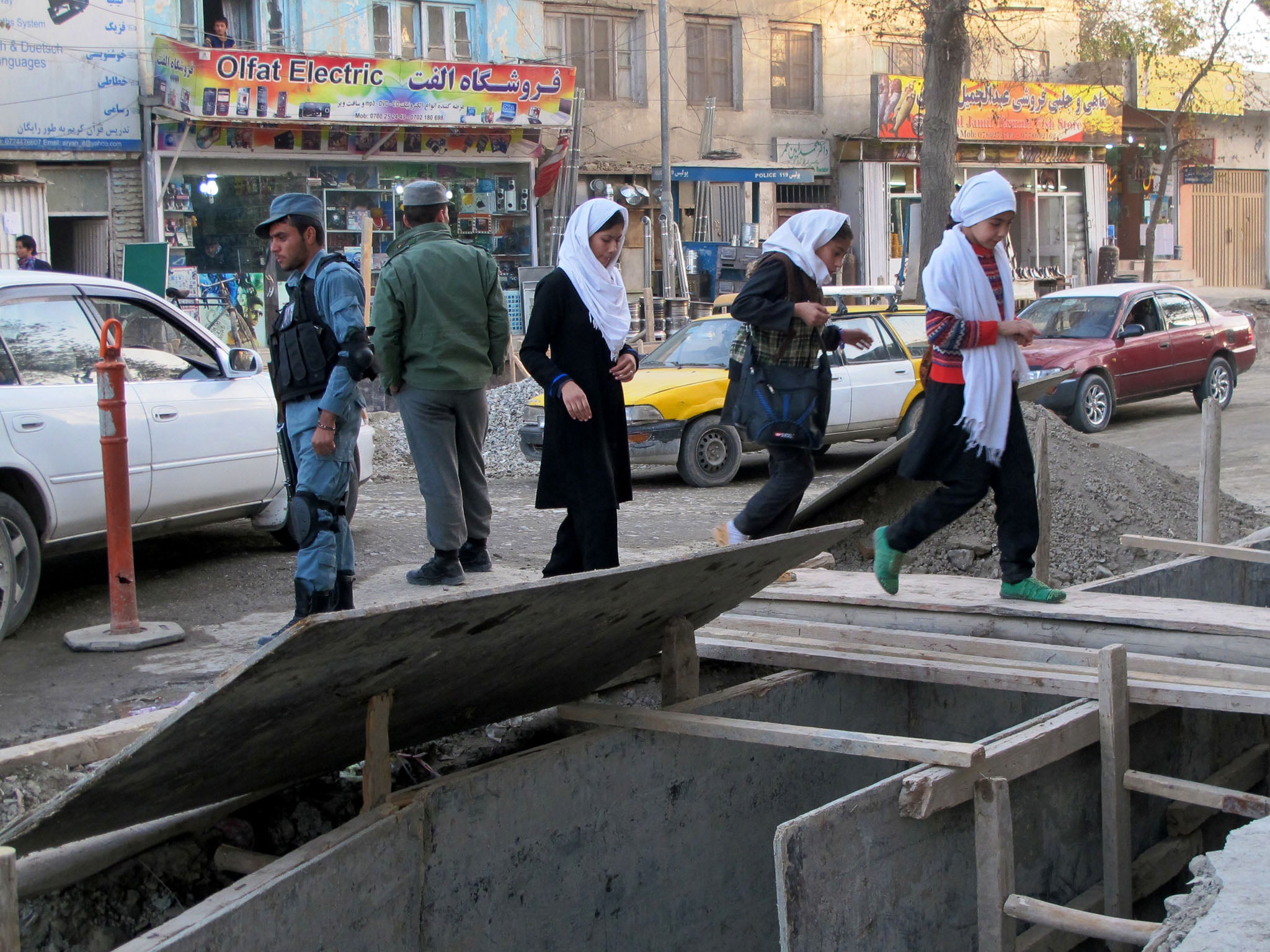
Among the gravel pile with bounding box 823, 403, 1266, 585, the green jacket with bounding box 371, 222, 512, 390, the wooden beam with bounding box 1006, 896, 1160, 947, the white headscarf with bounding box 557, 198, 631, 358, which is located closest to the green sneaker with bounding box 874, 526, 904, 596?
the white headscarf with bounding box 557, 198, 631, 358

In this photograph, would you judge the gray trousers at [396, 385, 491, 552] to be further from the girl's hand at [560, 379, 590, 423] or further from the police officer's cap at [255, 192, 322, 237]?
the girl's hand at [560, 379, 590, 423]

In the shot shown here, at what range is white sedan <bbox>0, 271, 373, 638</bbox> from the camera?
5922 mm

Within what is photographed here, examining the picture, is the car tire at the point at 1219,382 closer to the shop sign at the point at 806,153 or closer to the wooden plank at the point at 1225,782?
the wooden plank at the point at 1225,782

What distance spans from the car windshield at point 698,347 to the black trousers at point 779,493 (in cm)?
645

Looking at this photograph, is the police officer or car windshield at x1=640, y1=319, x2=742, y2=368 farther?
car windshield at x1=640, y1=319, x2=742, y2=368

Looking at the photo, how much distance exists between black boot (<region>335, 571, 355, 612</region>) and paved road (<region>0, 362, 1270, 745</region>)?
56cm

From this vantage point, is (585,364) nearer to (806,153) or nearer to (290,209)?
(290,209)

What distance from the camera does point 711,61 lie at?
2672 cm

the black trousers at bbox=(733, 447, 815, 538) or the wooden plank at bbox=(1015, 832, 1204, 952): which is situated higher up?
the black trousers at bbox=(733, 447, 815, 538)

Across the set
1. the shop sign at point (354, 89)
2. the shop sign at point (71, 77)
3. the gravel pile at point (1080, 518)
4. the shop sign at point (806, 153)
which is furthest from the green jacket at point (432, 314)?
the shop sign at point (806, 153)

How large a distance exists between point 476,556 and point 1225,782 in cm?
392

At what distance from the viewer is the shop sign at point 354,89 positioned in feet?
61.2

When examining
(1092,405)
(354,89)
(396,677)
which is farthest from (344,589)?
(354,89)

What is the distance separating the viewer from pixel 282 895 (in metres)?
3.09
